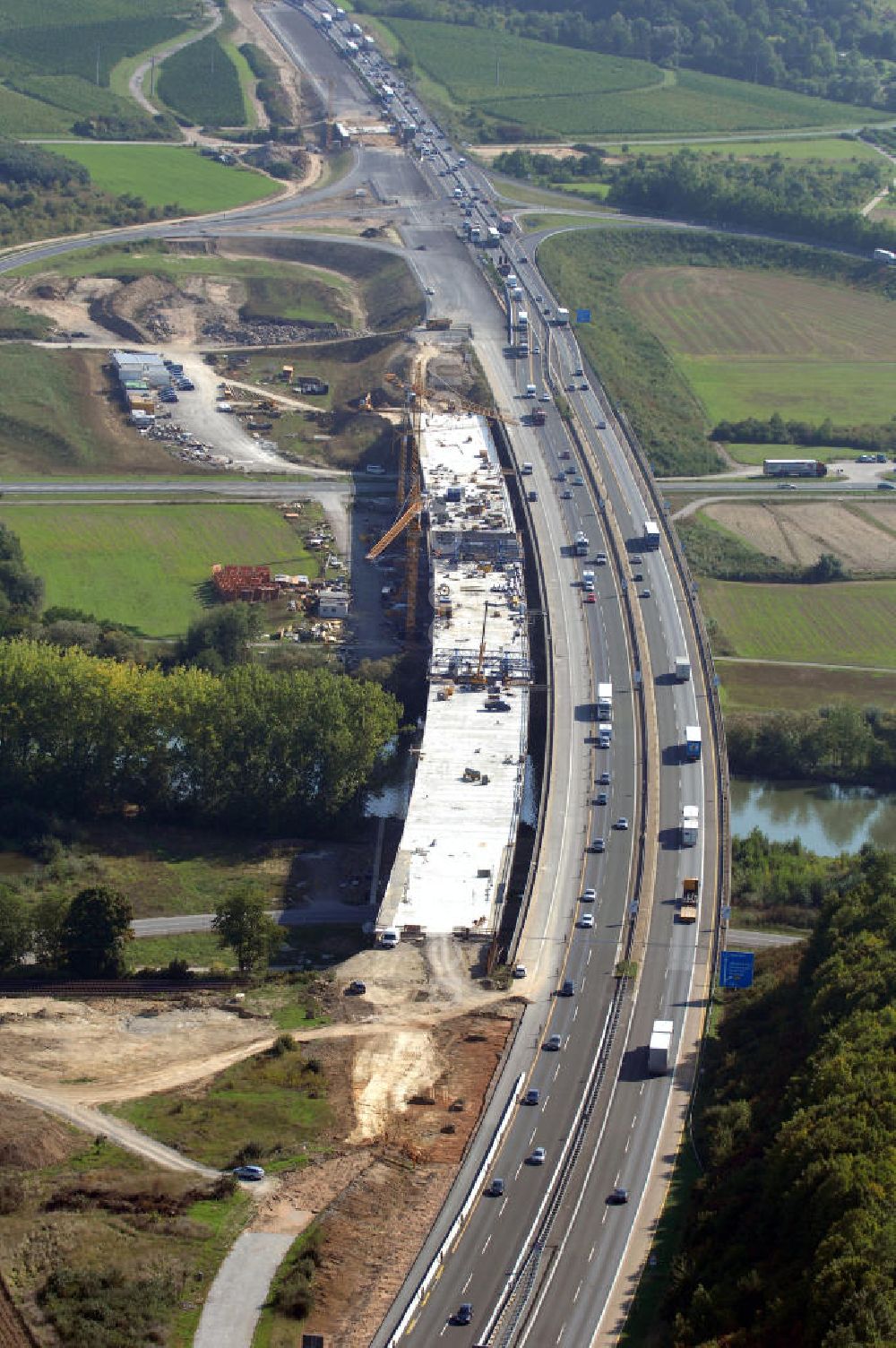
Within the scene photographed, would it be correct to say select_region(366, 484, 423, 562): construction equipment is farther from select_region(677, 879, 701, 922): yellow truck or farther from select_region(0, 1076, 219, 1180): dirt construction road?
select_region(0, 1076, 219, 1180): dirt construction road

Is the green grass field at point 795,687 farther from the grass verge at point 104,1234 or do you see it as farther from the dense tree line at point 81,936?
the grass verge at point 104,1234

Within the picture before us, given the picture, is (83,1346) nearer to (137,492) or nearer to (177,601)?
(177,601)

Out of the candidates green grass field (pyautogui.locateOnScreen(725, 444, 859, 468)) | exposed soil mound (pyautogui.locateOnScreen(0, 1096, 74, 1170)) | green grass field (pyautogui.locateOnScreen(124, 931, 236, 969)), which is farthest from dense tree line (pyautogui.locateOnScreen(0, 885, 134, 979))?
green grass field (pyautogui.locateOnScreen(725, 444, 859, 468))

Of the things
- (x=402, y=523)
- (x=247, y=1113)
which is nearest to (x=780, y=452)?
(x=402, y=523)

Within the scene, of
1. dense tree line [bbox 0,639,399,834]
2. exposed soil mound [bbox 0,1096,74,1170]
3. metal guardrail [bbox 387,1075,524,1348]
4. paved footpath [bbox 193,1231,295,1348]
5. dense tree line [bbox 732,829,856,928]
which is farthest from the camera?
dense tree line [bbox 0,639,399,834]

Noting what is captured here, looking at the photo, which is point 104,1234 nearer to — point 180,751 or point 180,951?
point 180,951

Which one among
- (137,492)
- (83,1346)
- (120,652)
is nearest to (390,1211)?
(83,1346)
